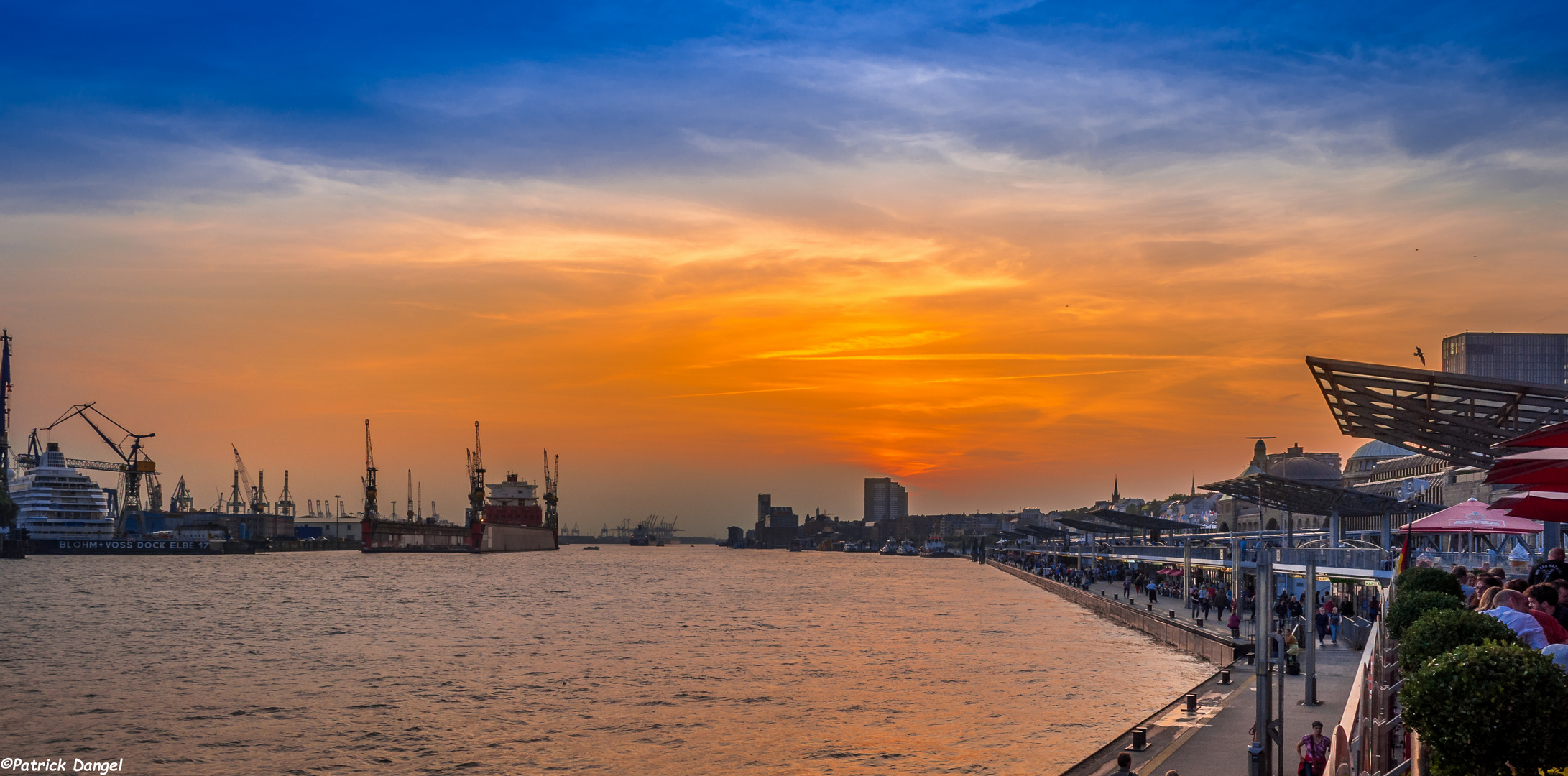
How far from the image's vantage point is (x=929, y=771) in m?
25.1

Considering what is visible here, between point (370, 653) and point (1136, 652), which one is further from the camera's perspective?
point (370, 653)

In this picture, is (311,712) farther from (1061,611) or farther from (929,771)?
(1061,611)

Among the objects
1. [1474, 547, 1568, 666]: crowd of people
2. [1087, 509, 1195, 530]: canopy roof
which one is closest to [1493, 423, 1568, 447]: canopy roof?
[1474, 547, 1568, 666]: crowd of people

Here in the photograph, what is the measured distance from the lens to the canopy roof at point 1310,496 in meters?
49.2

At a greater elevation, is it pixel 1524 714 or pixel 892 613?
pixel 1524 714

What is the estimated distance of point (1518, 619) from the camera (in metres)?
8.72

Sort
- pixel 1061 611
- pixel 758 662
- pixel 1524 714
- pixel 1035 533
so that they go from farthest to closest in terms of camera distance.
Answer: pixel 1035 533 → pixel 1061 611 → pixel 758 662 → pixel 1524 714

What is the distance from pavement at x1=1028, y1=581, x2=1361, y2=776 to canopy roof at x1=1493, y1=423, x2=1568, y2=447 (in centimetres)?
850

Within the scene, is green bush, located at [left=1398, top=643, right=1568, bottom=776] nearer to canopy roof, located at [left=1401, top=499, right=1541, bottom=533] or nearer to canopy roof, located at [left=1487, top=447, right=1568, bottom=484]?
canopy roof, located at [left=1487, top=447, right=1568, bottom=484]

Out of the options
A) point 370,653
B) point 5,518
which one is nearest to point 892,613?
point 370,653

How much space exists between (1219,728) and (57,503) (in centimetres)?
20418

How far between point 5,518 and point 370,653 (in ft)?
543

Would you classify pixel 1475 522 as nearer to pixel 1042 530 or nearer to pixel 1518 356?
pixel 1042 530

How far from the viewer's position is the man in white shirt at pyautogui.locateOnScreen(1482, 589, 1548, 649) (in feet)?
27.8
